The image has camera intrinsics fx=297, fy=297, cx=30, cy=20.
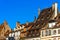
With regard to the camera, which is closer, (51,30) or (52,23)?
(51,30)

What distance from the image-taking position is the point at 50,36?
97.2 metres

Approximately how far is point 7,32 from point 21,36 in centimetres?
1824

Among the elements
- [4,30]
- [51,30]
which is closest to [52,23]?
[51,30]

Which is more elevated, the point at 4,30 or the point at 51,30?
the point at 4,30

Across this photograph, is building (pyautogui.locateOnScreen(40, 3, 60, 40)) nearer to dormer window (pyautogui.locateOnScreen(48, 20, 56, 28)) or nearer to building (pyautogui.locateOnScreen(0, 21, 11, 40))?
dormer window (pyautogui.locateOnScreen(48, 20, 56, 28))

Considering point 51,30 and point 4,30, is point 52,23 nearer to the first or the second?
point 51,30

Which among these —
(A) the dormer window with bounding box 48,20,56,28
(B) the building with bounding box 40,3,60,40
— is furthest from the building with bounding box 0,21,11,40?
(A) the dormer window with bounding box 48,20,56,28

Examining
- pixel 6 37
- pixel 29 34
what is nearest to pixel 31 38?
pixel 29 34

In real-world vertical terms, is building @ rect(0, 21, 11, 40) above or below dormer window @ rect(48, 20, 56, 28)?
above

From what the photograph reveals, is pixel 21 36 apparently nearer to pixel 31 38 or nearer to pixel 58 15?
pixel 31 38

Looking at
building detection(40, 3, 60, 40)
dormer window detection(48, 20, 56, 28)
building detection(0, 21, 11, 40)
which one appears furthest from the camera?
building detection(0, 21, 11, 40)

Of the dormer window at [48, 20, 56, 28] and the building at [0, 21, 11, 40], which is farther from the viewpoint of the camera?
the building at [0, 21, 11, 40]

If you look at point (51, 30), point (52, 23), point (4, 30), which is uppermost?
point (4, 30)

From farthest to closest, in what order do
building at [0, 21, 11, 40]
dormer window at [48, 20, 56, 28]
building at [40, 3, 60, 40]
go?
building at [0, 21, 11, 40]
dormer window at [48, 20, 56, 28]
building at [40, 3, 60, 40]
